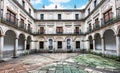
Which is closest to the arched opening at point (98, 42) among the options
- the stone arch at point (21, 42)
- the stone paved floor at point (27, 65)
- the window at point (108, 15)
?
the window at point (108, 15)

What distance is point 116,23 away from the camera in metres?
11.0

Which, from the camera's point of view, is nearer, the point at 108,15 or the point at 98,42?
the point at 108,15

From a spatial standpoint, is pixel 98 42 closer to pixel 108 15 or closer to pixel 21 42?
pixel 108 15

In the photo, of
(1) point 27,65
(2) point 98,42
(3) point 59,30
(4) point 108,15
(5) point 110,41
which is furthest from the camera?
(3) point 59,30

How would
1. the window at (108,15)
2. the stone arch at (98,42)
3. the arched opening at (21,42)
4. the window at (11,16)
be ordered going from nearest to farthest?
the window at (11,16) < the window at (108,15) < the stone arch at (98,42) < the arched opening at (21,42)

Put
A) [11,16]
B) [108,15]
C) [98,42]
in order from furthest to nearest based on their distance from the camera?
[98,42], [108,15], [11,16]

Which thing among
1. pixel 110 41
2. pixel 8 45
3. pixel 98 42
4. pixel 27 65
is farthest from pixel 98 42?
pixel 8 45

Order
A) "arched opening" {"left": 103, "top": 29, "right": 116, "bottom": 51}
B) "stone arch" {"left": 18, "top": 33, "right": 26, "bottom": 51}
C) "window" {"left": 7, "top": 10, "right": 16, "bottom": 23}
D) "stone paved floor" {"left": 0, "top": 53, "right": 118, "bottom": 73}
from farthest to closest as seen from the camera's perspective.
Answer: "stone arch" {"left": 18, "top": 33, "right": 26, "bottom": 51} < "arched opening" {"left": 103, "top": 29, "right": 116, "bottom": 51} < "window" {"left": 7, "top": 10, "right": 16, "bottom": 23} < "stone paved floor" {"left": 0, "top": 53, "right": 118, "bottom": 73}

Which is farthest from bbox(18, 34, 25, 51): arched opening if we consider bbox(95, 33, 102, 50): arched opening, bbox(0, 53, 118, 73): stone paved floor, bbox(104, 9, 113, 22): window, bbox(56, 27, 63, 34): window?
bbox(104, 9, 113, 22): window

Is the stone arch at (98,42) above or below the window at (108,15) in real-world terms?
below

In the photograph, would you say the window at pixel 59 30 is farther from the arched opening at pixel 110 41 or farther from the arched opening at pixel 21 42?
the arched opening at pixel 110 41

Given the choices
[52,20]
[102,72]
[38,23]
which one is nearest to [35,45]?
[38,23]

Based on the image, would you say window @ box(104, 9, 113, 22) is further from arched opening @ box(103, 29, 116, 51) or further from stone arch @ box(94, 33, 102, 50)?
stone arch @ box(94, 33, 102, 50)

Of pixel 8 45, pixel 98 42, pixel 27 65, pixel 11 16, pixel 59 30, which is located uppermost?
pixel 11 16
